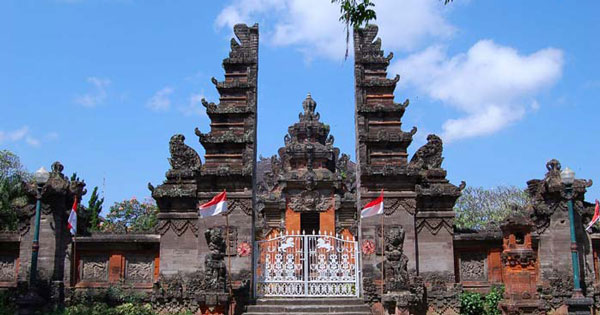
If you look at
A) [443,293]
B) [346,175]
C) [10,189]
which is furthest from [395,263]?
[10,189]

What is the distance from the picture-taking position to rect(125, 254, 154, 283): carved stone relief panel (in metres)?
15.6

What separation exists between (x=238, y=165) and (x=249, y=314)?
4332 mm

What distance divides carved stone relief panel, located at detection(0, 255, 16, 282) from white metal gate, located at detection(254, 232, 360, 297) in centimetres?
660

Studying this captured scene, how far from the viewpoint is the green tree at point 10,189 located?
24706 millimetres

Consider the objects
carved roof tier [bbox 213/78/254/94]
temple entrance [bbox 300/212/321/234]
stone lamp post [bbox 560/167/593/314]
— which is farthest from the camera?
temple entrance [bbox 300/212/321/234]

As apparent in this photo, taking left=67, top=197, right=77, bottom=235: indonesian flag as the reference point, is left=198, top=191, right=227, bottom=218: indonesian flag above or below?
above

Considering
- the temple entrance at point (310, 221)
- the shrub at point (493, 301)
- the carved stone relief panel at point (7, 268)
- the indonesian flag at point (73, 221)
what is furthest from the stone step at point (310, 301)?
the temple entrance at point (310, 221)

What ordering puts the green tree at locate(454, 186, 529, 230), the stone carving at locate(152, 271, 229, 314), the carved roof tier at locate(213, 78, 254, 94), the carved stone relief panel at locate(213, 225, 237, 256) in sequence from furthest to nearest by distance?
the green tree at locate(454, 186, 529, 230) → the carved roof tier at locate(213, 78, 254, 94) → the stone carving at locate(152, 271, 229, 314) → the carved stone relief panel at locate(213, 225, 237, 256)

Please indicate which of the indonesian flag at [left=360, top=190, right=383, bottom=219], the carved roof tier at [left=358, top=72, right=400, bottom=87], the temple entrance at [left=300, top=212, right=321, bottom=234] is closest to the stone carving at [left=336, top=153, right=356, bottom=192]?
the temple entrance at [left=300, top=212, right=321, bottom=234]

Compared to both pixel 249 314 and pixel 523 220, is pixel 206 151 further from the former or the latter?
pixel 523 220

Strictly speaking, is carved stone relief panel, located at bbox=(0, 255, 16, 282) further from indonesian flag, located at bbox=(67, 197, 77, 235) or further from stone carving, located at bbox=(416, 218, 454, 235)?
stone carving, located at bbox=(416, 218, 454, 235)

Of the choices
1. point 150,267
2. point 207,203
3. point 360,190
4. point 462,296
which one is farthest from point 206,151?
point 462,296

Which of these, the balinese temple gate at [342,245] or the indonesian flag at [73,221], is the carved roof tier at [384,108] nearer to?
the balinese temple gate at [342,245]

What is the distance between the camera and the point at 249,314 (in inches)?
534
